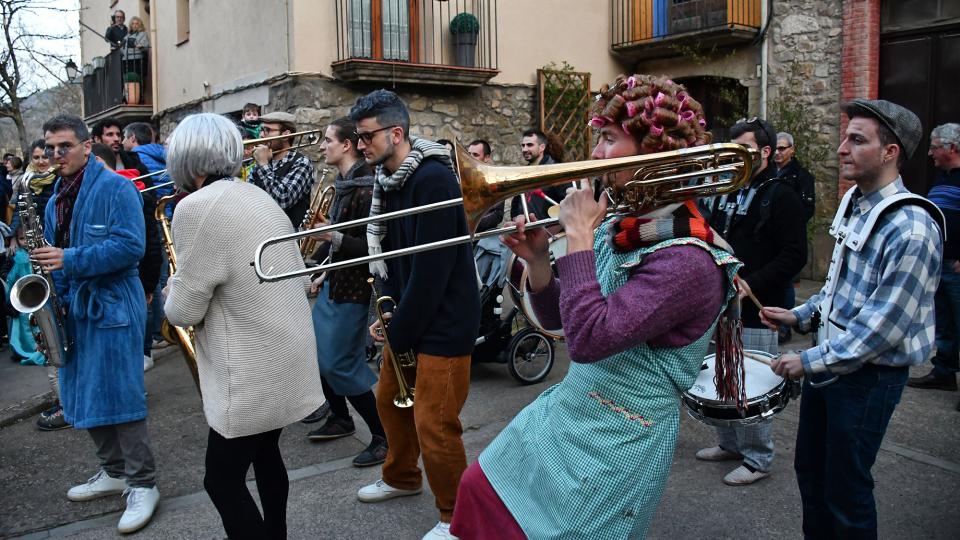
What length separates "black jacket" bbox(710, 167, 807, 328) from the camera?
4.29 metres

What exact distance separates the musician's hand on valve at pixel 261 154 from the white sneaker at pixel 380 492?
2889 millimetres

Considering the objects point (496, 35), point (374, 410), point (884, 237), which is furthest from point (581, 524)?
point (496, 35)

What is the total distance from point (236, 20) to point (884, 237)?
477 inches

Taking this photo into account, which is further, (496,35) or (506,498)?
(496,35)

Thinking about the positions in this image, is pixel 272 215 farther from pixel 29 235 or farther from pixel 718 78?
pixel 718 78

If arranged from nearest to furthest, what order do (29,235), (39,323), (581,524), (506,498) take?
(581,524) < (506,498) < (39,323) < (29,235)

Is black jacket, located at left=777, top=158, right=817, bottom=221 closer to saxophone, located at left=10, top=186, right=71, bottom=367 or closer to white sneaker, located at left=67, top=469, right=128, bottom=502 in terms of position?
saxophone, located at left=10, top=186, right=71, bottom=367

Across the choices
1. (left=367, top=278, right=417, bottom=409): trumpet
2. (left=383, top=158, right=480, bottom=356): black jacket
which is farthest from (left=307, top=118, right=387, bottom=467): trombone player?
(left=383, top=158, right=480, bottom=356): black jacket

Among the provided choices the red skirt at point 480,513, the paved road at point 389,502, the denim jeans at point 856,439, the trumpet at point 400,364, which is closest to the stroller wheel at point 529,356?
the paved road at point 389,502

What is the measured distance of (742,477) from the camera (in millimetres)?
4160

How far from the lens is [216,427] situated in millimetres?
2896

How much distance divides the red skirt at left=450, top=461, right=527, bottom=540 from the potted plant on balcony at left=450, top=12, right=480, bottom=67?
409 inches

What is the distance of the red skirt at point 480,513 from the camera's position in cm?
212

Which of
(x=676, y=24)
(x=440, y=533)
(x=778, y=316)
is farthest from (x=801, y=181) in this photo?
(x=676, y=24)
